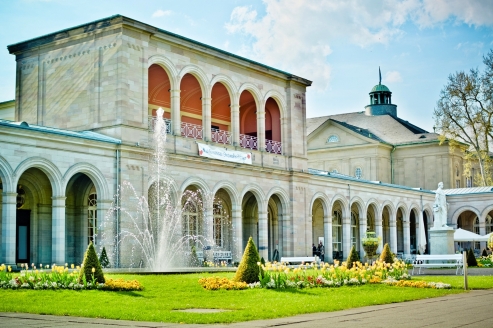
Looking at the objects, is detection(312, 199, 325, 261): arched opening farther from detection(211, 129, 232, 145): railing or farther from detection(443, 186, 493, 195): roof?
detection(443, 186, 493, 195): roof

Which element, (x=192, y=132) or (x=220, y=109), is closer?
(x=192, y=132)

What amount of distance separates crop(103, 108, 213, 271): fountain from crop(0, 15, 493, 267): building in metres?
0.27

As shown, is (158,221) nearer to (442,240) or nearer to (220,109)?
(220,109)

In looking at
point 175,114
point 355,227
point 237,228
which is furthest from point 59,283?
point 355,227

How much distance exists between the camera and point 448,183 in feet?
215

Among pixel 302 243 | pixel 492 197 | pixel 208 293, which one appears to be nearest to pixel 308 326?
pixel 208 293

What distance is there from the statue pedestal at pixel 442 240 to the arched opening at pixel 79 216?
51.5 ft

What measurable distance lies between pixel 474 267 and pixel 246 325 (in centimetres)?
2329

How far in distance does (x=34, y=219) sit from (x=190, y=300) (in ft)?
50.0

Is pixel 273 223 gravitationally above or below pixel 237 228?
above

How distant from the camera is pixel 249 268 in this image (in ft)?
64.5

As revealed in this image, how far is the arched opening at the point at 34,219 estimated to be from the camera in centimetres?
2977

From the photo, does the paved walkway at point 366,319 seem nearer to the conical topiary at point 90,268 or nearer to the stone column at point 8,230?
the conical topiary at point 90,268

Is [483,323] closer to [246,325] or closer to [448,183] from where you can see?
[246,325]
